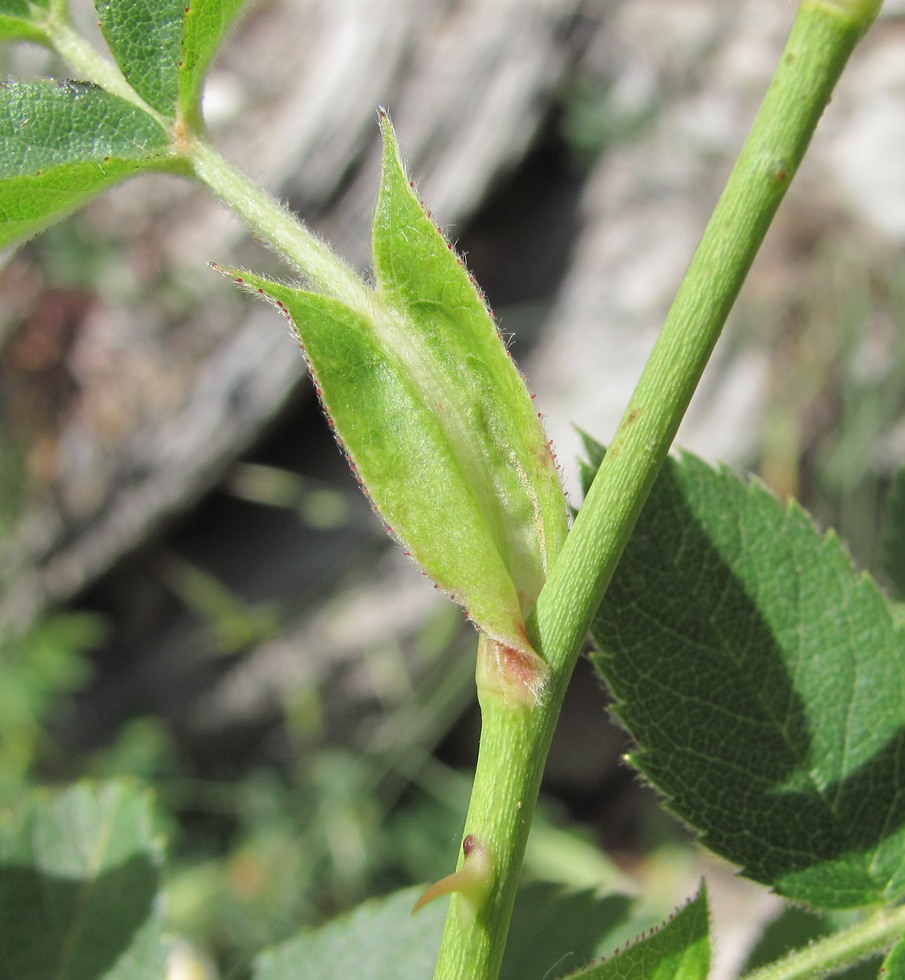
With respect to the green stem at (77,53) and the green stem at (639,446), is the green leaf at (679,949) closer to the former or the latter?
the green stem at (639,446)

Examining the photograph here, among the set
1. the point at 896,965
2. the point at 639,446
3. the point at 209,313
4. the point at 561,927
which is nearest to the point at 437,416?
the point at 639,446

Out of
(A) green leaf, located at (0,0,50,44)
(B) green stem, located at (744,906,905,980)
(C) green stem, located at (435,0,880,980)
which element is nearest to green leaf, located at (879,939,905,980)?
(B) green stem, located at (744,906,905,980)

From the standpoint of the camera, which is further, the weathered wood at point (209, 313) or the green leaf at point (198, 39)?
the weathered wood at point (209, 313)

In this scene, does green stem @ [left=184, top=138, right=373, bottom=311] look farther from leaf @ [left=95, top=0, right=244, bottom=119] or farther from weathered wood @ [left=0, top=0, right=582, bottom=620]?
weathered wood @ [left=0, top=0, right=582, bottom=620]

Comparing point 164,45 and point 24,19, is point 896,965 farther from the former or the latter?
point 24,19

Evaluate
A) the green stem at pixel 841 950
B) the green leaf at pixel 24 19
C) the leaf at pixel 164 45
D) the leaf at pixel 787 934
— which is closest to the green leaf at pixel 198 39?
the leaf at pixel 164 45
